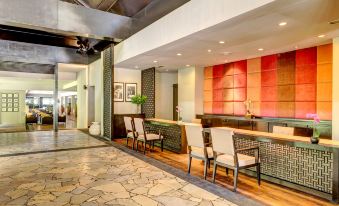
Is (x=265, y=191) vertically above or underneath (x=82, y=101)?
underneath

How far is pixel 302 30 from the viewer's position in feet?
14.0

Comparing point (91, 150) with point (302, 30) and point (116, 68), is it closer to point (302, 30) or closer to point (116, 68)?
point (116, 68)

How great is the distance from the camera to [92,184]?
3.64 meters

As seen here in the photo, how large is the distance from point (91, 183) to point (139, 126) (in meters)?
2.35

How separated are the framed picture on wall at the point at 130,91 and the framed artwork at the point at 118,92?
0.56 feet

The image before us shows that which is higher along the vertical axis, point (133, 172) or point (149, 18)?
point (149, 18)

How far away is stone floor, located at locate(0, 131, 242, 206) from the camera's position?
3.04 metres

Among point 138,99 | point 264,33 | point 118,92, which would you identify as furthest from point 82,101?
point 264,33

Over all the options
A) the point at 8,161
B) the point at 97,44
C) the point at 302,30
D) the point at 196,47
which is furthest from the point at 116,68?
the point at 302,30

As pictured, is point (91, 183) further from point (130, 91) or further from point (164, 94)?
point (164, 94)

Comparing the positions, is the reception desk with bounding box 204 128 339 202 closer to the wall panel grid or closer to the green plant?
the wall panel grid

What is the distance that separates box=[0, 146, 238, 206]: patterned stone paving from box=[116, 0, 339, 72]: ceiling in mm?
2763

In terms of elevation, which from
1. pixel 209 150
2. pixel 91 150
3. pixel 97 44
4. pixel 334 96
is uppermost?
pixel 97 44

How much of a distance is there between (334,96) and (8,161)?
7.27 m
